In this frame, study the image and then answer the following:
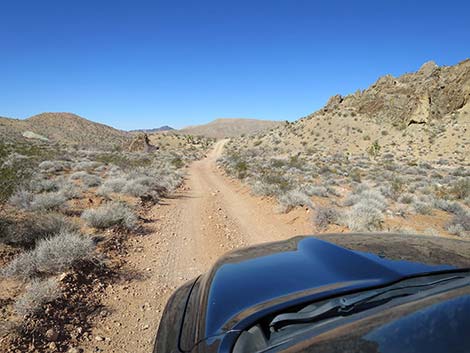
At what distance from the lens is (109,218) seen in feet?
24.2

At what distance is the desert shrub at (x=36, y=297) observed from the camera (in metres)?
3.72

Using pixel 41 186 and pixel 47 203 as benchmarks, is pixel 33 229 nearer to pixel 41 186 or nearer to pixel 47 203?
pixel 47 203

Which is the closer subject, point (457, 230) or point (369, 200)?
point (457, 230)

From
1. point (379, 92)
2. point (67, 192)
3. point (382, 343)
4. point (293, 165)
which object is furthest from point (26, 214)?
point (379, 92)

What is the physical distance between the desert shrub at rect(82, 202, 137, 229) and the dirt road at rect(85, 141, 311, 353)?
2.18 ft

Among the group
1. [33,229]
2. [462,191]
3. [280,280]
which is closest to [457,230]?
[462,191]

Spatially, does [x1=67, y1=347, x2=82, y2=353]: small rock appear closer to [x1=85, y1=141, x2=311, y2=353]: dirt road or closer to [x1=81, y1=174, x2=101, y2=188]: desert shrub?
[x1=85, y1=141, x2=311, y2=353]: dirt road

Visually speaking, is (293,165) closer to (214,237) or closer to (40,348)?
(214,237)

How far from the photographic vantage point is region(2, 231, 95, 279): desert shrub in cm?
466

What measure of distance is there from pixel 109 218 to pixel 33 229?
1621 mm

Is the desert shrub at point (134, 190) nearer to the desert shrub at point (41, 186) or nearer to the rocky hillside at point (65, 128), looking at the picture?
the desert shrub at point (41, 186)

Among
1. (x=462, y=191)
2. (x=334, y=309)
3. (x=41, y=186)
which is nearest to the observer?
(x=334, y=309)

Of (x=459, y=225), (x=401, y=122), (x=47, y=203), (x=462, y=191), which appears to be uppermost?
(x=401, y=122)

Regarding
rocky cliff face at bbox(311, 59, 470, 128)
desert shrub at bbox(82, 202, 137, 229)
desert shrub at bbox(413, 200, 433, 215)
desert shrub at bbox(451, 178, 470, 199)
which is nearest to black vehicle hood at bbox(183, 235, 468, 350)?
desert shrub at bbox(82, 202, 137, 229)
